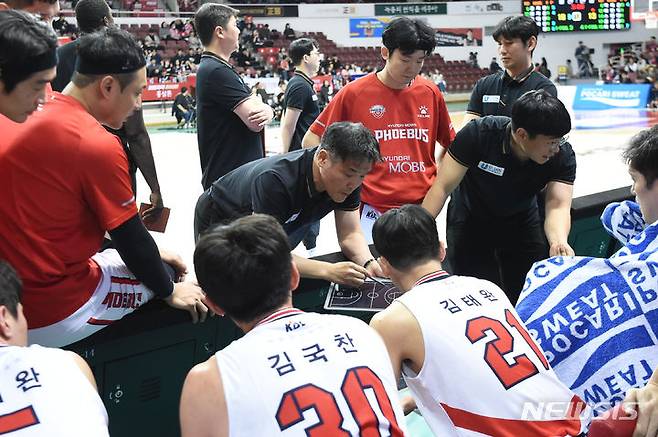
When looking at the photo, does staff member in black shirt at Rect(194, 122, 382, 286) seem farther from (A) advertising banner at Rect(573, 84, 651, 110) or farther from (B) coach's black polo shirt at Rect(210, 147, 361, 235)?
(A) advertising banner at Rect(573, 84, 651, 110)

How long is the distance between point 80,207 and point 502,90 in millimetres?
2742

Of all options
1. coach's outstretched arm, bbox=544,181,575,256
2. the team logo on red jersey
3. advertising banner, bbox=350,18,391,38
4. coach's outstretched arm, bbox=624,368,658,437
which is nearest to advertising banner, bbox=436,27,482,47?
advertising banner, bbox=350,18,391,38

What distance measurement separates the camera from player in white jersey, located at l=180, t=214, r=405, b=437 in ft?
4.57

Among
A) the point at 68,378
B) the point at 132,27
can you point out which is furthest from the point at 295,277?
the point at 132,27

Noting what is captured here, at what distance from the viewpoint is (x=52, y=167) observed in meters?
2.00

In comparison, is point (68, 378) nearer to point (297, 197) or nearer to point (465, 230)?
point (297, 197)

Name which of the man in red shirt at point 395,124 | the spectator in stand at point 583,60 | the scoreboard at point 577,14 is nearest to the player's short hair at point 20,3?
the man in red shirt at point 395,124

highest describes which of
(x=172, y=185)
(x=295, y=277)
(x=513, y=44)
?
(x=513, y=44)

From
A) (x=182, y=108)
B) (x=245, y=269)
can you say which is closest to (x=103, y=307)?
(x=245, y=269)

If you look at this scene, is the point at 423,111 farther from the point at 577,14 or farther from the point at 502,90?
the point at 577,14

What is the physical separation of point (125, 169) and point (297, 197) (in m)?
0.77

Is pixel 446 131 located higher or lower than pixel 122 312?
higher

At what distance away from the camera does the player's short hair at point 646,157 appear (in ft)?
6.63

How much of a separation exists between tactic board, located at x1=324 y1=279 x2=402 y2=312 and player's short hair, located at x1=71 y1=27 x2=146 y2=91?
3.58 ft
